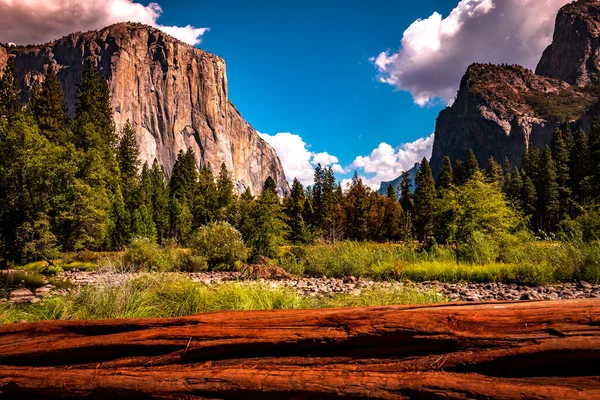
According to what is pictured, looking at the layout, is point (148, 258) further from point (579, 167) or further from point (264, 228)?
point (579, 167)

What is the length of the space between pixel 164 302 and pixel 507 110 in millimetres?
178922

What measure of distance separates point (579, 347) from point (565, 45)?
782 ft

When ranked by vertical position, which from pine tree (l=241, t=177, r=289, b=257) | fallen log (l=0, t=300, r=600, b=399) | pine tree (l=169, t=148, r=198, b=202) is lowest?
fallen log (l=0, t=300, r=600, b=399)

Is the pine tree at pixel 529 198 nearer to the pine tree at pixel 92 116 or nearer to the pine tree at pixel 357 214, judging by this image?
the pine tree at pixel 357 214

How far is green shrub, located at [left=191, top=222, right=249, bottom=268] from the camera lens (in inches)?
811

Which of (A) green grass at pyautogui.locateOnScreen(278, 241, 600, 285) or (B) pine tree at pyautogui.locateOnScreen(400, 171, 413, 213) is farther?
(B) pine tree at pyautogui.locateOnScreen(400, 171, 413, 213)

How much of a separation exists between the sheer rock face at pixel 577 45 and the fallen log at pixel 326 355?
21519 centimetres

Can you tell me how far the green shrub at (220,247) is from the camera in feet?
67.6

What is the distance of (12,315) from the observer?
5.55m

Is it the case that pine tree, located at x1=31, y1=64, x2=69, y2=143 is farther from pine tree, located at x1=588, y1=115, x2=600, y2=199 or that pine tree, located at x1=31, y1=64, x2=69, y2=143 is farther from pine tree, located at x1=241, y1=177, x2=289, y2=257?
pine tree, located at x1=588, y1=115, x2=600, y2=199

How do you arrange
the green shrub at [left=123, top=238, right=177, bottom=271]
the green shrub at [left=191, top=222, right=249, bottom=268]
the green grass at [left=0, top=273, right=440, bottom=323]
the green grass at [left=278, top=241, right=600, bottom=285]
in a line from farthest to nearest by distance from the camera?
the green shrub at [left=191, top=222, right=249, bottom=268], the green shrub at [left=123, top=238, right=177, bottom=271], the green grass at [left=278, top=241, right=600, bottom=285], the green grass at [left=0, top=273, right=440, bottom=323]

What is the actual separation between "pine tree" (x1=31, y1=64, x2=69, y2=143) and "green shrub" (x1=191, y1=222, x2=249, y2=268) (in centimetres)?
2063

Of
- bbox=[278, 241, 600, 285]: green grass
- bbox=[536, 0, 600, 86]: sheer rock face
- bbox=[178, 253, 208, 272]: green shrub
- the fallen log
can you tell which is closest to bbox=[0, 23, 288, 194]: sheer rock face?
bbox=[178, 253, 208, 272]: green shrub

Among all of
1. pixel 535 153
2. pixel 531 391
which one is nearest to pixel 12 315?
pixel 531 391
